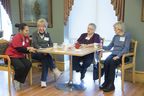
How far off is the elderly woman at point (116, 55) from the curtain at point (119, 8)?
0.34 meters

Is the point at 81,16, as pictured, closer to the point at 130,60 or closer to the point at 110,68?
the point at 130,60

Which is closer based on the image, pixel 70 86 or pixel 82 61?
pixel 70 86

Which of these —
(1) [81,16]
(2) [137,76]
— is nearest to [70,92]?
(2) [137,76]

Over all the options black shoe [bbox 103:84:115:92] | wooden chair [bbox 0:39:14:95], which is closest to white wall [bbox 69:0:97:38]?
black shoe [bbox 103:84:115:92]

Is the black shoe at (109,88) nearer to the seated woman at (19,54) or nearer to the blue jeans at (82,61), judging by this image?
the blue jeans at (82,61)

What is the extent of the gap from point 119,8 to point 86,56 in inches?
42.6

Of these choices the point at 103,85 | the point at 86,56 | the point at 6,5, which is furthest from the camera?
the point at 6,5

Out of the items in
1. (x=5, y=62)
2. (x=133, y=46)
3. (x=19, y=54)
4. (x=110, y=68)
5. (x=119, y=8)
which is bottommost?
(x=110, y=68)

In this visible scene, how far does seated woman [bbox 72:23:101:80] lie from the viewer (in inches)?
164

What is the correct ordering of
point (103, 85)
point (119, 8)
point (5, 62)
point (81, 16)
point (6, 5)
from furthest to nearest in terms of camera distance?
1. point (6, 5)
2. point (81, 16)
3. point (119, 8)
4. point (103, 85)
5. point (5, 62)

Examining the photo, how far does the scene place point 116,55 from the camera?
13.4ft

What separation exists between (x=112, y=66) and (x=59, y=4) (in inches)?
76.1

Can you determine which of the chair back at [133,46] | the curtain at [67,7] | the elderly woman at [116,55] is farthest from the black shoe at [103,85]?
the curtain at [67,7]

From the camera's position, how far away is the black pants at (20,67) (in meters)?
3.81
